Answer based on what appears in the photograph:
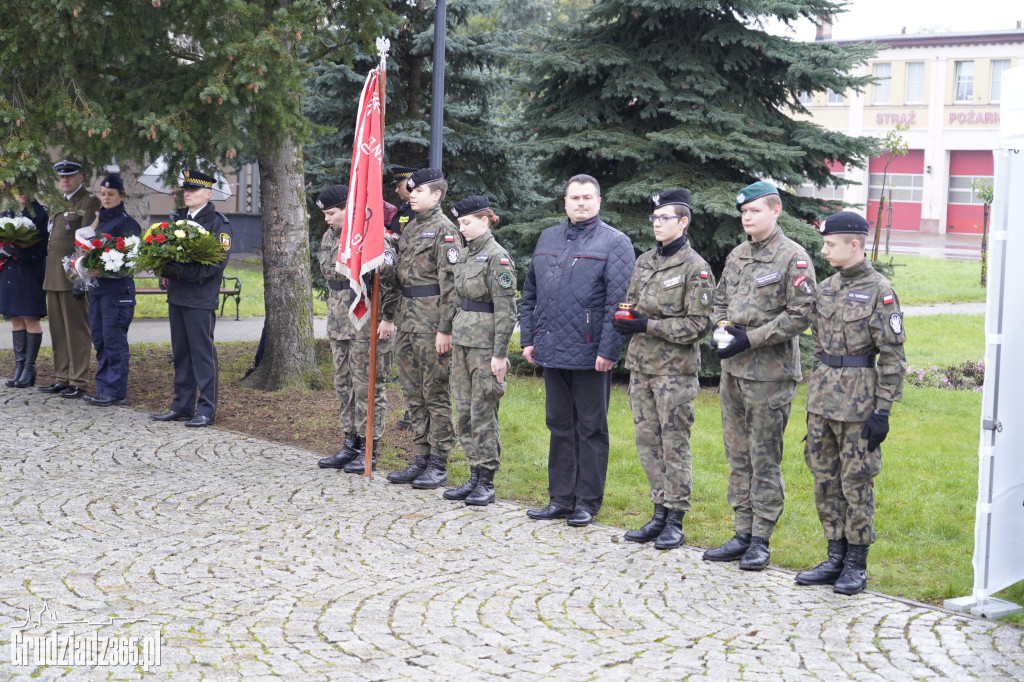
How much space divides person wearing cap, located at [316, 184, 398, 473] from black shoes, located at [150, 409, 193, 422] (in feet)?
7.01

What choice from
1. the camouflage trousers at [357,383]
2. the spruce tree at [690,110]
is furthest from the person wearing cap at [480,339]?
the spruce tree at [690,110]

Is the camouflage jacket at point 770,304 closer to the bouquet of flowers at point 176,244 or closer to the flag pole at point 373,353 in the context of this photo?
the flag pole at point 373,353

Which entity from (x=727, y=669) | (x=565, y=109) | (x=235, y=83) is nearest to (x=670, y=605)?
(x=727, y=669)

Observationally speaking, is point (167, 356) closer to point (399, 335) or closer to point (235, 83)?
point (235, 83)

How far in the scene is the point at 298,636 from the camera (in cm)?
504

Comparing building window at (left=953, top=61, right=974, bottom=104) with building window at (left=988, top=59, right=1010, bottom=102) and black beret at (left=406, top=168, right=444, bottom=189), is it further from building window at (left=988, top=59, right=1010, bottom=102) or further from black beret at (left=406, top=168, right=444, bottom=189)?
black beret at (left=406, top=168, right=444, bottom=189)

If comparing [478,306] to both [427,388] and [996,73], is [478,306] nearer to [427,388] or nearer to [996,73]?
[427,388]

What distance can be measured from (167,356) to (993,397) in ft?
36.2

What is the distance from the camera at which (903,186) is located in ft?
181

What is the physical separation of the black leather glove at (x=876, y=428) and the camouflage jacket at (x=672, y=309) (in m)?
1.24

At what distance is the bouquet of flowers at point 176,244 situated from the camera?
960cm

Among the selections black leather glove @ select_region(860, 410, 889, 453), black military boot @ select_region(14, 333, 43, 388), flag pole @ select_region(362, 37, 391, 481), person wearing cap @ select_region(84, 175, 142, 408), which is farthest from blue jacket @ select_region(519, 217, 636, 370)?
black military boot @ select_region(14, 333, 43, 388)

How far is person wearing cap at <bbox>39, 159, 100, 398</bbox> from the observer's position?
11156 mm

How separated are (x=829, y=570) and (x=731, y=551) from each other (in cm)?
61
